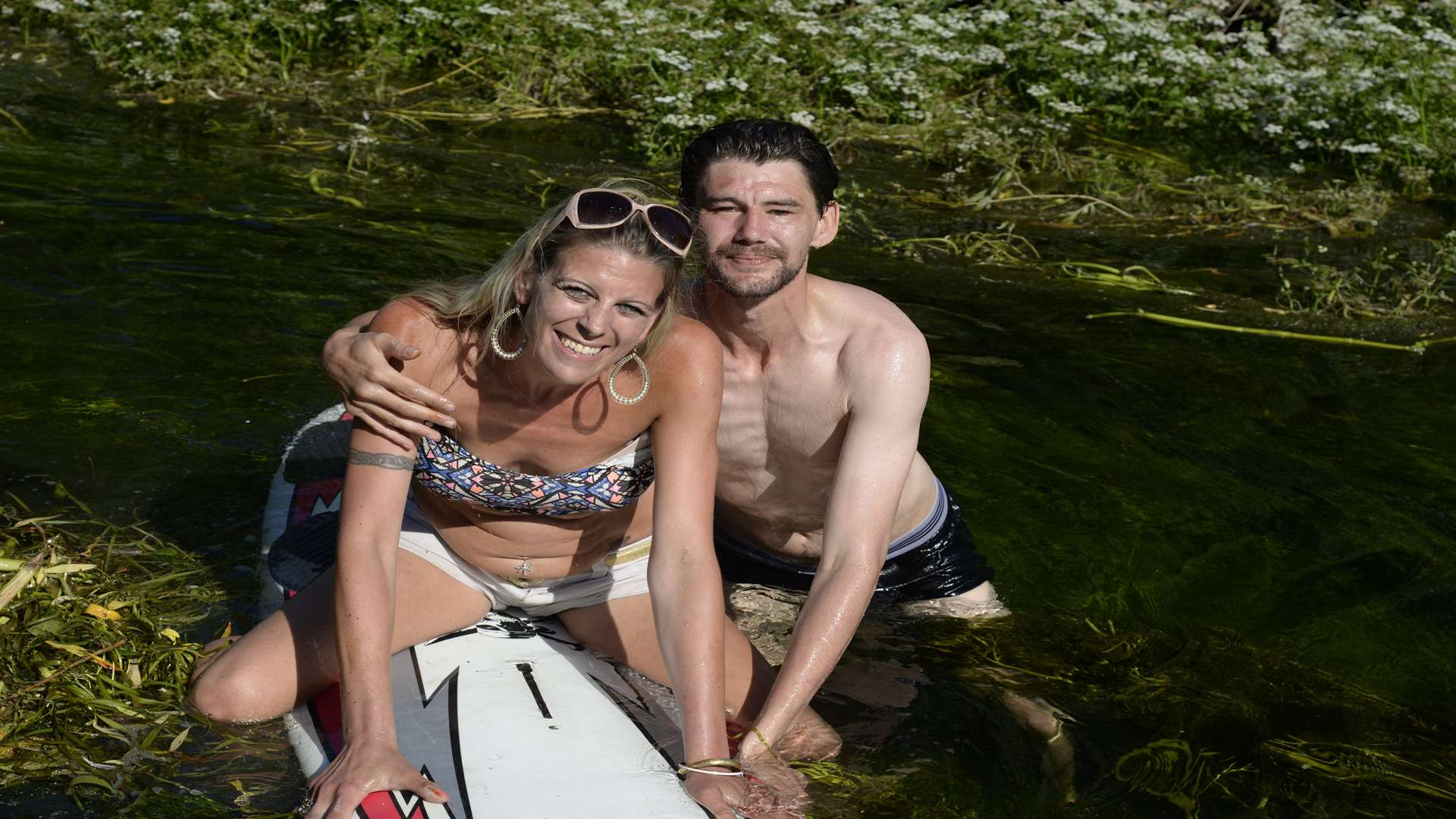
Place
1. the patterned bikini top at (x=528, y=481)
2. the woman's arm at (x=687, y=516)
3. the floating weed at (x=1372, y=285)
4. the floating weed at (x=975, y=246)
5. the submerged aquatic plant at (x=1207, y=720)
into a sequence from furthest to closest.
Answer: the floating weed at (x=975, y=246)
the floating weed at (x=1372, y=285)
the submerged aquatic plant at (x=1207, y=720)
the patterned bikini top at (x=528, y=481)
the woman's arm at (x=687, y=516)

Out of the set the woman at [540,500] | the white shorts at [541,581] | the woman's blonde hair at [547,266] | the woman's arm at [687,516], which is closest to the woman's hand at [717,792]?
the woman at [540,500]

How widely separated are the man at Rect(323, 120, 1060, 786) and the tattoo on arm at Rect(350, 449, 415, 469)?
0.42 ft

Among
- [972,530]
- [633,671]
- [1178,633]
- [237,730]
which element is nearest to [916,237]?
[972,530]

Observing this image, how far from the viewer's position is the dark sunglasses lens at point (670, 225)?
3297 millimetres

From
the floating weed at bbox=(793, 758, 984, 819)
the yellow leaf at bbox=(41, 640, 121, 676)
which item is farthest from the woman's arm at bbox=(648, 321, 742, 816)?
the yellow leaf at bbox=(41, 640, 121, 676)

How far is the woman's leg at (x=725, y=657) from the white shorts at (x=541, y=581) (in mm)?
33

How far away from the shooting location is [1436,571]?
4.98 metres

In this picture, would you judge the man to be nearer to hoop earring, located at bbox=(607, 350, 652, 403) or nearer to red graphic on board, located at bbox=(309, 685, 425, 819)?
hoop earring, located at bbox=(607, 350, 652, 403)

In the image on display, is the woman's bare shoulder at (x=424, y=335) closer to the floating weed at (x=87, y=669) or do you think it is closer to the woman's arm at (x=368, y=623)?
the woman's arm at (x=368, y=623)

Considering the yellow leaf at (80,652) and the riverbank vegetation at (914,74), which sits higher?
the riverbank vegetation at (914,74)

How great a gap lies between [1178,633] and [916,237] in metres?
4.23

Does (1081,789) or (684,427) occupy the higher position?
(684,427)

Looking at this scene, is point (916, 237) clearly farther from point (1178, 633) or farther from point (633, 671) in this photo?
point (633, 671)

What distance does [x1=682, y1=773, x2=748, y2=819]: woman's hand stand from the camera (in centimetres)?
318
